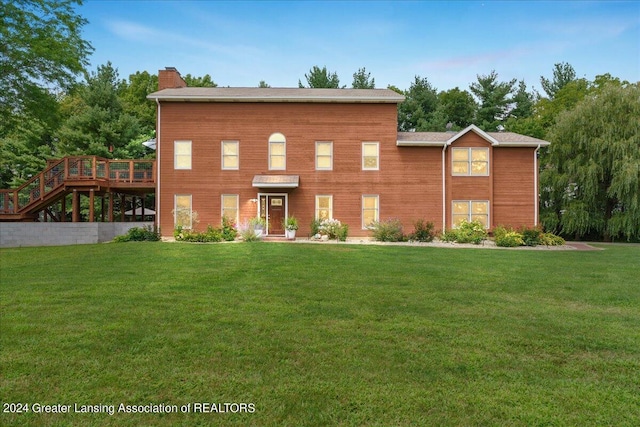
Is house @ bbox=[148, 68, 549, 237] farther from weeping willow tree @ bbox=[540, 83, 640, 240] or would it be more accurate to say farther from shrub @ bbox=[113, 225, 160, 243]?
weeping willow tree @ bbox=[540, 83, 640, 240]

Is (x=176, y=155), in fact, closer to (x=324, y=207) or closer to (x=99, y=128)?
(x=324, y=207)

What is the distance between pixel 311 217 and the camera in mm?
19719

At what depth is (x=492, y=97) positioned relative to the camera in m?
37.3

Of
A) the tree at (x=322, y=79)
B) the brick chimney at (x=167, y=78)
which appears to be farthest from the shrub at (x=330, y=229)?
the tree at (x=322, y=79)

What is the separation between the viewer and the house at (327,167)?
64.4 feet

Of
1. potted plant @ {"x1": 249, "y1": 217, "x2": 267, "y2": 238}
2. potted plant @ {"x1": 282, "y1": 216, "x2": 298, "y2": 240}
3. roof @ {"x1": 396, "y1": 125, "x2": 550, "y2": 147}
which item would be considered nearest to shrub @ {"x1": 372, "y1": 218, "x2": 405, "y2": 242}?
potted plant @ {"x1": 282, "y1": 216, "x2": 298, "y2": 240}

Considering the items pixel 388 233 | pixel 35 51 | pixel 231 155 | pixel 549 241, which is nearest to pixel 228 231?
pixel 231 155

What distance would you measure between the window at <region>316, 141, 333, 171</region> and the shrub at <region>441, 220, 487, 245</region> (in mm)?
7046

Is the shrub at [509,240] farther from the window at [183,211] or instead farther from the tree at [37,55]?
the tree at [37,55]

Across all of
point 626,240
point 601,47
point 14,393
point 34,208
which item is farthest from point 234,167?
point 626,240

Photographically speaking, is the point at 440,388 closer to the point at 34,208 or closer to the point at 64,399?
the point at 64,399

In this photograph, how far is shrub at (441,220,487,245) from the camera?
691 inches

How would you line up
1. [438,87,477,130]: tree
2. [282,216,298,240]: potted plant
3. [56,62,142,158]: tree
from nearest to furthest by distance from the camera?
1. [282,216,298,240]: potted plant
2. [56,62,142,158]: tree
3. [438,87,477,130]: tree

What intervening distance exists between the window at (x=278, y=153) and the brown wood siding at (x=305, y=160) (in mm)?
226
